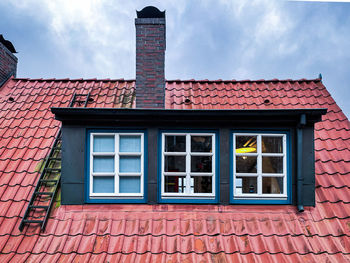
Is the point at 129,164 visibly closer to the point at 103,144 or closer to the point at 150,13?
the point at 103,144

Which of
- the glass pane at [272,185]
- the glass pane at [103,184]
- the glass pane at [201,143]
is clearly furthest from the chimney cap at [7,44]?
the glass pane at [272,185]

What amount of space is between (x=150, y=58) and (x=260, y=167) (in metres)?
3.39

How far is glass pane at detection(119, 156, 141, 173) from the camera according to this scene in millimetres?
5469

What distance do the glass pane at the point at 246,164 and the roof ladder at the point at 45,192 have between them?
380cm

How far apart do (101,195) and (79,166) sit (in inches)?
29.1

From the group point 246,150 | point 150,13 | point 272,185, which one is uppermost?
point 150,13

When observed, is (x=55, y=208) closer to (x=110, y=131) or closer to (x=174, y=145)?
(x=110, y=131)

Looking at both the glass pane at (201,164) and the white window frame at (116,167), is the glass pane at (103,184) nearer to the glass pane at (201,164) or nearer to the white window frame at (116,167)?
the white window frame at (116,167)

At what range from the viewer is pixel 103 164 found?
549 centimetres

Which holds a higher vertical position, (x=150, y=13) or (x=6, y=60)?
(x=150, y=13)

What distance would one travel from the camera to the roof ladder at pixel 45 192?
199 inches

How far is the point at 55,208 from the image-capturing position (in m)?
5.30

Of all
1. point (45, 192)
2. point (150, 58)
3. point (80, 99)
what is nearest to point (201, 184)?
→ point (150, 58)

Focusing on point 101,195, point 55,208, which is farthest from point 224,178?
point 55,208
